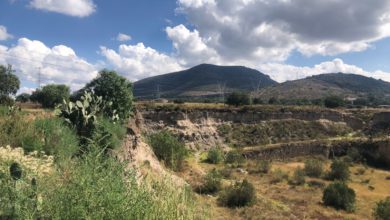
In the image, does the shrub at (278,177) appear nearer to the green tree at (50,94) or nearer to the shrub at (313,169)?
the shrub at (313,169)

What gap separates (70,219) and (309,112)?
240 ft

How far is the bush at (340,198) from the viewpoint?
2739 centimetres

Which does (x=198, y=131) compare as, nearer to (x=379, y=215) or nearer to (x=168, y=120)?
(x=168, y=120)

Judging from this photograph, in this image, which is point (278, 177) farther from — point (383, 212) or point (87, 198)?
point (87, 198)

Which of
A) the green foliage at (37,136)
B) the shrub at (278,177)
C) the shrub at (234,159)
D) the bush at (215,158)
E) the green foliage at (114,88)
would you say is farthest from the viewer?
the shrub at (234,159)

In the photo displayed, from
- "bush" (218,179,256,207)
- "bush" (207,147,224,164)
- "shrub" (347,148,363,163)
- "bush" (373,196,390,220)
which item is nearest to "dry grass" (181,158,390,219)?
"bush" (218,179,256,207)

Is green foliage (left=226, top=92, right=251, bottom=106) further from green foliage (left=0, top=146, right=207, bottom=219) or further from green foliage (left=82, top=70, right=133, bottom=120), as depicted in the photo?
green foliage (left=0, top=146, right=207, bottom=219)

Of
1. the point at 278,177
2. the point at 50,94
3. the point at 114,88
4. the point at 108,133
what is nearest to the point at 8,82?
the point at 50,94

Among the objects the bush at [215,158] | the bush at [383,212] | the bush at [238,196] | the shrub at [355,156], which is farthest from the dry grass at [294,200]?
the shrub at [355,156]

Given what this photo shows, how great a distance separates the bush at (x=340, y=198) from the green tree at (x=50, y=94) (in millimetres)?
54224

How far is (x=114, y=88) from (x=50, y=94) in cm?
4053

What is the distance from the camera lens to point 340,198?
1077 inches

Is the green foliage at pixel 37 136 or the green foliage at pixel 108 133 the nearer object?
the green foliage at pixel 37 136

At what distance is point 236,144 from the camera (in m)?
64.1
